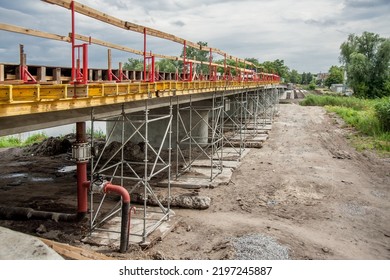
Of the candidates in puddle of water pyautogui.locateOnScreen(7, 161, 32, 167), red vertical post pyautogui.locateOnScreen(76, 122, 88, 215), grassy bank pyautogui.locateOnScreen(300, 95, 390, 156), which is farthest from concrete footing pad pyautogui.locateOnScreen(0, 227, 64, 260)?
grassy bank pyautogui.locateOnScreen(300, 95, 390, 156)

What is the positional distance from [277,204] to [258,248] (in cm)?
518

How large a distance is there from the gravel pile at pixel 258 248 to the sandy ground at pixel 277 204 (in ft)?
0.78

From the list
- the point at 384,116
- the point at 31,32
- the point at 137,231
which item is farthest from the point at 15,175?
the point at 384,116

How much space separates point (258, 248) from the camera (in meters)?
11.1

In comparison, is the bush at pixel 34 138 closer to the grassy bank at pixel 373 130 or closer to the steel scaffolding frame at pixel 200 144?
the steel scaffolding frame at pixel 200 144

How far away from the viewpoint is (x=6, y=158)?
2692 centimetres

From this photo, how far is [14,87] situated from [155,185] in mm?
12245

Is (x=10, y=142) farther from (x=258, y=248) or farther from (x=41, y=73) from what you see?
(x=258, y=248)

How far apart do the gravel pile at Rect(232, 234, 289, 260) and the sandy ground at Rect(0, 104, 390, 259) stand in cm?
24

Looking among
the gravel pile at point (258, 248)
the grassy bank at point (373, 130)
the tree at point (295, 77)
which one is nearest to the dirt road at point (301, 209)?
the gravel pile at point (258, 248)

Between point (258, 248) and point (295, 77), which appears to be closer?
point (258, 248)

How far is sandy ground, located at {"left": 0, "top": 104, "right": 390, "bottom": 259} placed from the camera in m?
11.8

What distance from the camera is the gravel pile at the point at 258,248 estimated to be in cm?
1062
